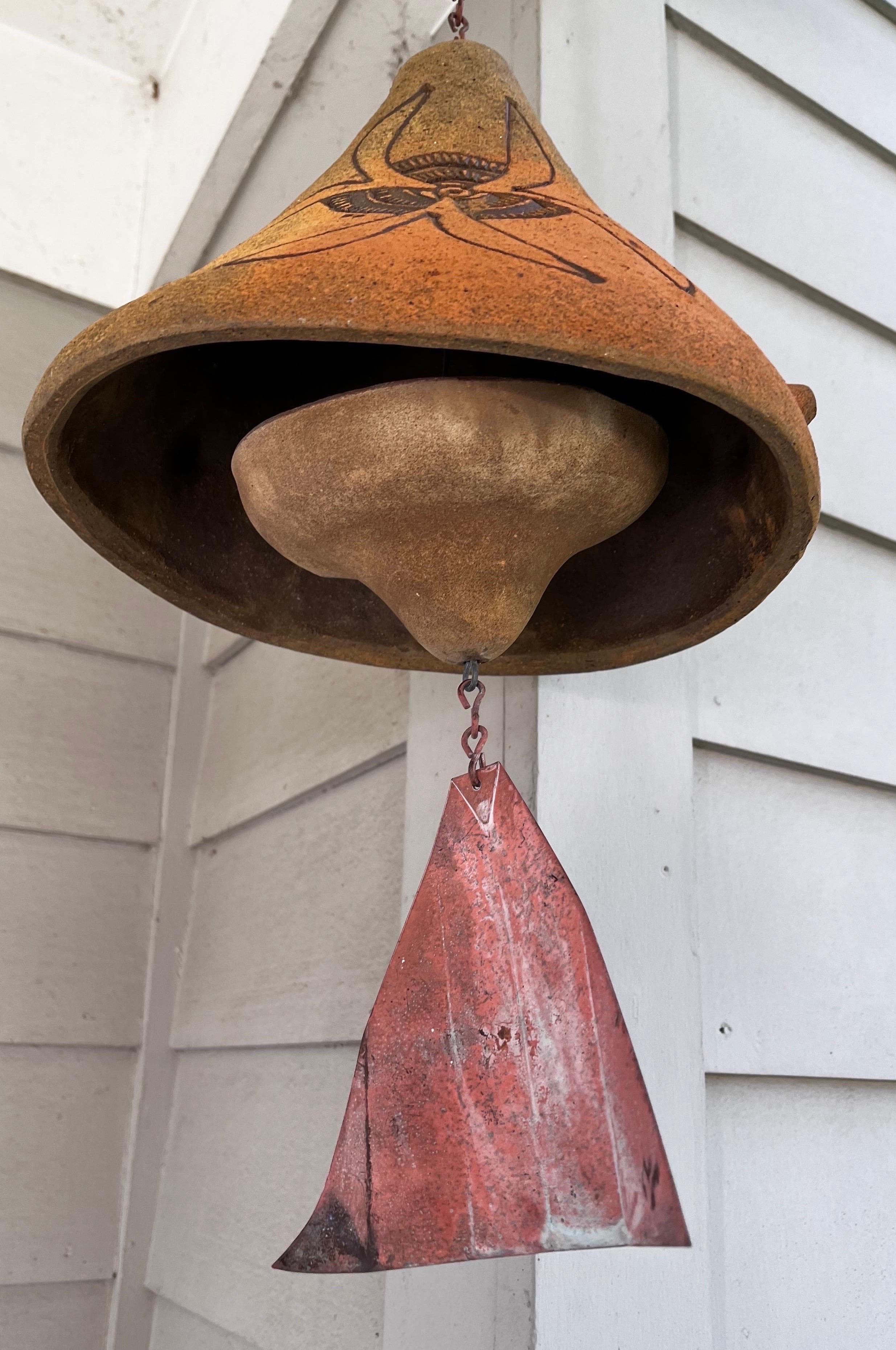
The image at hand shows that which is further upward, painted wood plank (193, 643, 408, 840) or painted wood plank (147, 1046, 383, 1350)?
painted wood plank (193, 643, 408, 840)

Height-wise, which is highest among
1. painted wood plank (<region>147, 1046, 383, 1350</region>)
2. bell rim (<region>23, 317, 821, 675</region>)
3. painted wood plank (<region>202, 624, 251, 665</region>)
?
painted wood plank (<region>202, 624, 251, 665</region>)

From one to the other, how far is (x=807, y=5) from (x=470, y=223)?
77 cm

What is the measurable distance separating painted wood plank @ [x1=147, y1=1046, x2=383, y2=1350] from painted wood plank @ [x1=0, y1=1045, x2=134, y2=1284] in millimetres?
55

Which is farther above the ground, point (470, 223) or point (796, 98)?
point (796, 98)

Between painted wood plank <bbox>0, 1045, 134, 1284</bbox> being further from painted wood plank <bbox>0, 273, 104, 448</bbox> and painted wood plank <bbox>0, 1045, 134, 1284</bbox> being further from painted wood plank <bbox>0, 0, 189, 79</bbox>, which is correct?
painted wood plank <bbox>0, 0, 189, 79</bbox>

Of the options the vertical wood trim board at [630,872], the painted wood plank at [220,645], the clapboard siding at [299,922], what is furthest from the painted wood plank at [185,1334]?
the painted wood plank at [220,645]

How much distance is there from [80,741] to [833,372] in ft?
2.62

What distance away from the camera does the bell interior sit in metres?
0.55

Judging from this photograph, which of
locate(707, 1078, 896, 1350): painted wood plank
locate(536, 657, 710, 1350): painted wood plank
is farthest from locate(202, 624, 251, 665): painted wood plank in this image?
locate(707, 1078, 896, 1350): painted wood plank

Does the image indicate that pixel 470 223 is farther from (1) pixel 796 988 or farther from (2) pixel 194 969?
(2) pixel 194 969

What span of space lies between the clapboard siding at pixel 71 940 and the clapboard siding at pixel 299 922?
60 mm

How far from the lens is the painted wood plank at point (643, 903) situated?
59 cm

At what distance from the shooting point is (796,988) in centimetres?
74

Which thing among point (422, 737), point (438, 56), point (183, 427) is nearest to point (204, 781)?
point (422, 737)
